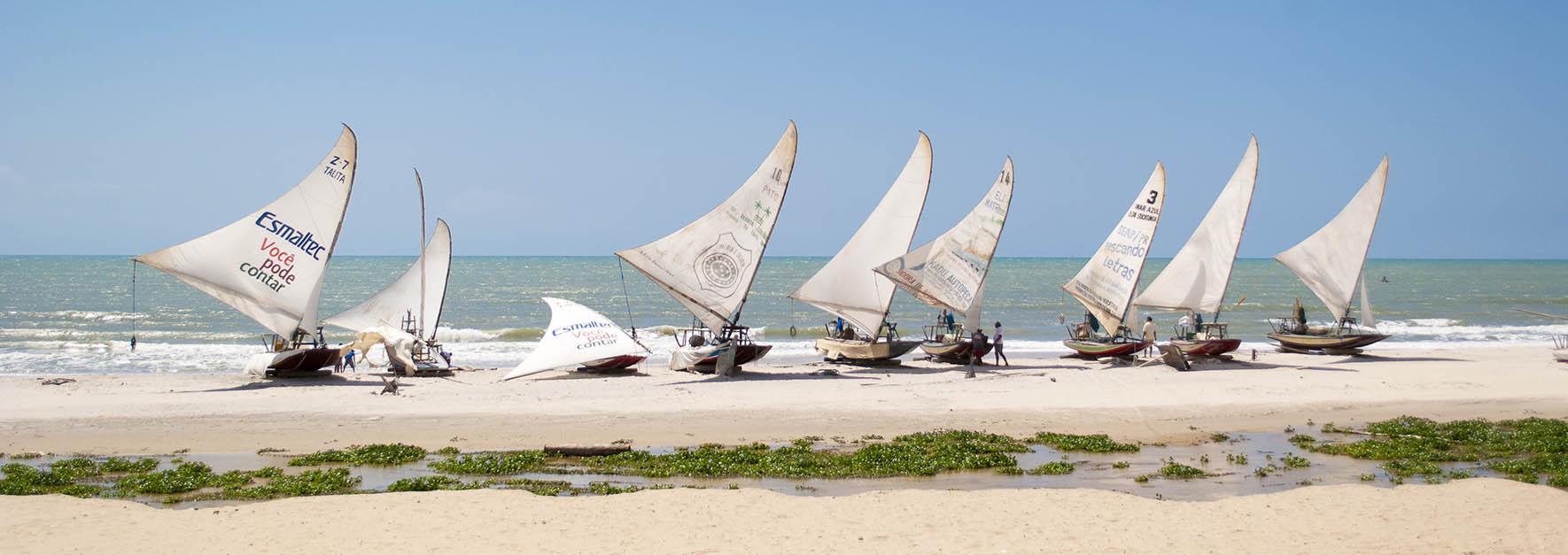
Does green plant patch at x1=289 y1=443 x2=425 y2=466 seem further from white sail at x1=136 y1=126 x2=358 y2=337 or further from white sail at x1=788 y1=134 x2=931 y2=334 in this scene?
white sail at x1=788 y1=134 x2=931 y2=334

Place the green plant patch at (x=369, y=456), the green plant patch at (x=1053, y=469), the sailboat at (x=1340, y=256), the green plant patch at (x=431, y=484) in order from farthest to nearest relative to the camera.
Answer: the sailboat at (x=1340, y=256), the green plant patch at (x=369, y=456), the green plant patch at (x=1053, y=469), the green plant patch at (x=431, y=484)

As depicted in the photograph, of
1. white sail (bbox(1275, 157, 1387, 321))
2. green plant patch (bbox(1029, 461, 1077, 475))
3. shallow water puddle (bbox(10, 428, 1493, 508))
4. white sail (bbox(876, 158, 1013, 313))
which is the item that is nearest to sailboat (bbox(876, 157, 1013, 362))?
white sail (bbox(876, 158, 1013, 313))

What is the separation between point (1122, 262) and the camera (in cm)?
3100

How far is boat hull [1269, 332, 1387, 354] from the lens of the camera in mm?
30781

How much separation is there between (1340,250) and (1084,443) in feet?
64.4

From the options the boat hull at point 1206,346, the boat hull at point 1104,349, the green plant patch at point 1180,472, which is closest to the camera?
the green plant patch at point 1180,472

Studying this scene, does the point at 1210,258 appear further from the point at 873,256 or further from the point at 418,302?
the point at 418,302

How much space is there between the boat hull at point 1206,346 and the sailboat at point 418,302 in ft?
66.6

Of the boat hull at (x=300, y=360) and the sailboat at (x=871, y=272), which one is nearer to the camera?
the boat hull at (x=300, y=360)

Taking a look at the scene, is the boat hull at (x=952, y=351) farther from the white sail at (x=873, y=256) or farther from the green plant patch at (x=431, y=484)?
the green plant patch at (x=431, y=484)

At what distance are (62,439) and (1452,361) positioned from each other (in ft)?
111

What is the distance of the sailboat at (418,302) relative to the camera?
2977 cm

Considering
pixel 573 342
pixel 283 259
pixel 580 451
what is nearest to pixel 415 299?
pixel 283 259

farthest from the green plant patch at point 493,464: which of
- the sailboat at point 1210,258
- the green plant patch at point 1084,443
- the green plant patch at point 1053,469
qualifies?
the sailboat at point 1210,258
